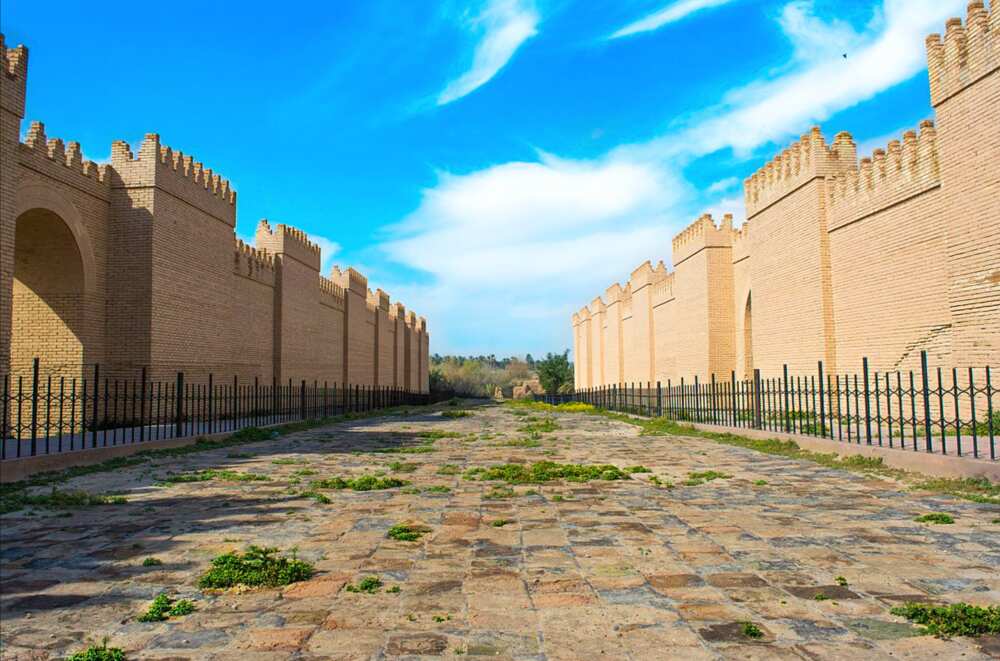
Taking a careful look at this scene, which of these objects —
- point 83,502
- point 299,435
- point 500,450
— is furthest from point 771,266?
point 83,502

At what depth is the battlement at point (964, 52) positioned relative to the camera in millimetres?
11938

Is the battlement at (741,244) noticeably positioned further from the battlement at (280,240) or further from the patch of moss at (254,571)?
the patch of moss at (254,571)

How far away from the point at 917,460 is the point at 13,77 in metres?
16.8

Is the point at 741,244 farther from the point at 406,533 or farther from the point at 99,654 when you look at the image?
the point at 99,654

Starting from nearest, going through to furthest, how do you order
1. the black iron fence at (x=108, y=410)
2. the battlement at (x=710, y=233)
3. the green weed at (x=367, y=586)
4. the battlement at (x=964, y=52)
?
the green weed at (x=367, y=586)
the black iron fence at (x=108, y=410)
the battlement at (x=964, y=52)
the battlement at (x=710, y=233)

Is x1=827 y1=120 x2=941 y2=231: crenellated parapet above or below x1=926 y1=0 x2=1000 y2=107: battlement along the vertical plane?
below

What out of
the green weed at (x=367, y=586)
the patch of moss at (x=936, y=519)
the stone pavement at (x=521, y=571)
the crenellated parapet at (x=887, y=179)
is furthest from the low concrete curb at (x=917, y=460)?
the green weed at (x=367, y=586)

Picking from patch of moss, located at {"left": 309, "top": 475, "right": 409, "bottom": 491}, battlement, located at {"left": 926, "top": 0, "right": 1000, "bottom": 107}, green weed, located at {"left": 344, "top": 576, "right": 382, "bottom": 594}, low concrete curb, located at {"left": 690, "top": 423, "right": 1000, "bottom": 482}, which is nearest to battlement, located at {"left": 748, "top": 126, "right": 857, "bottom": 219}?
battlement, located at {"left": 926, "top": 0, "right": 1000, "bottom": 107}

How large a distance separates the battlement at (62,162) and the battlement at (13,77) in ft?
5.07

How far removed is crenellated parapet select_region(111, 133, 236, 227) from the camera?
17.6 m

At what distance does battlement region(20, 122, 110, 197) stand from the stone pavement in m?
9.62

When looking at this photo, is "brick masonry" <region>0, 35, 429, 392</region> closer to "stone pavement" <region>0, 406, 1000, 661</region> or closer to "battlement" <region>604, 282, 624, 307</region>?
"stone pavement" <region>0, 406, 1000, 661</region>

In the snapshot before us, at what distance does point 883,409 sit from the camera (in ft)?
52.7

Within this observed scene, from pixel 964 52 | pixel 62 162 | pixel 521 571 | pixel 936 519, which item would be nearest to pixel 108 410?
pixel 62 162
